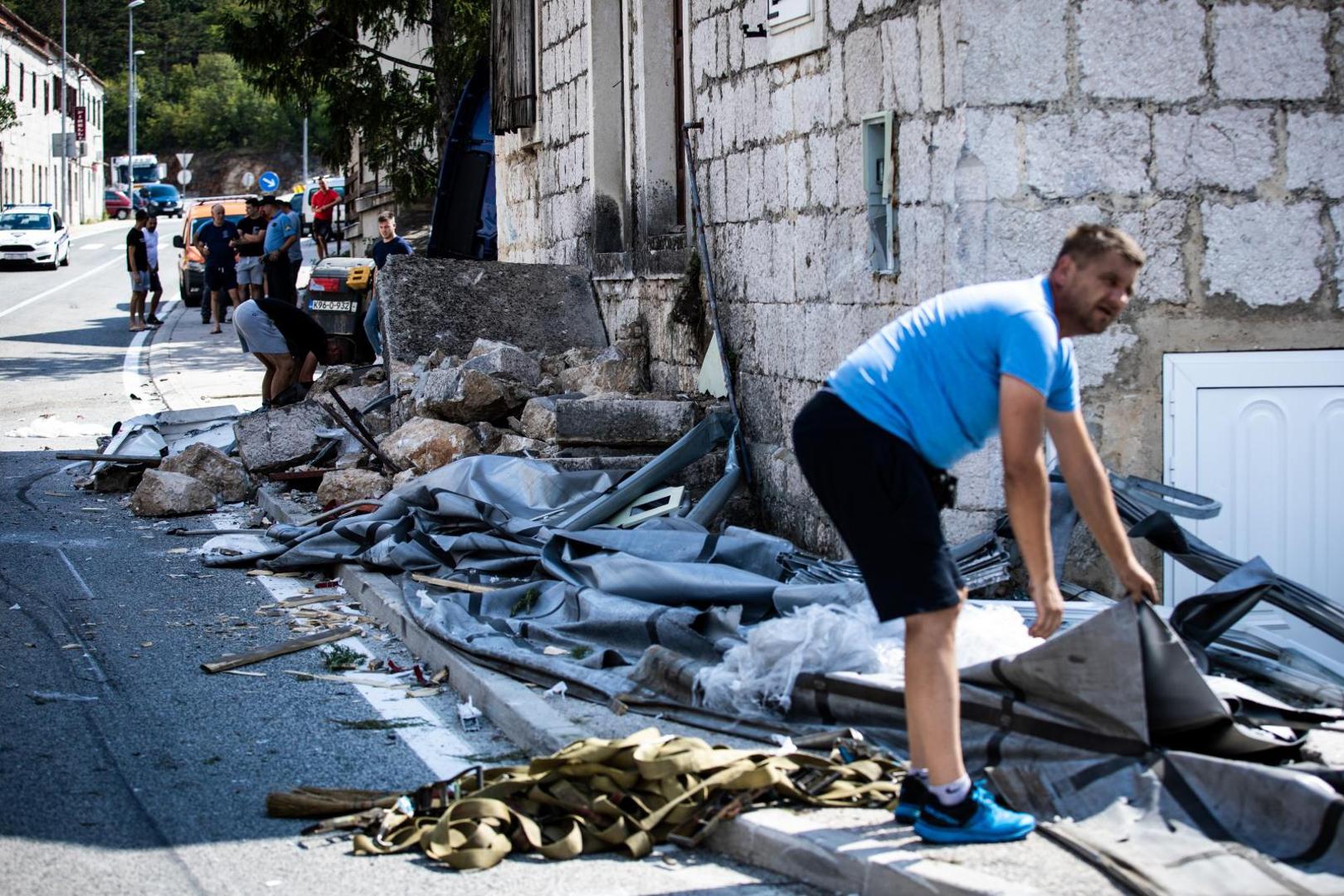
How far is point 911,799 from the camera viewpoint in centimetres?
404

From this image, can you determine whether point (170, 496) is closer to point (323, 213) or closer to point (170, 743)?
point (170, 743)

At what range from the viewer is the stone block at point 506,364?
10398 millimetres

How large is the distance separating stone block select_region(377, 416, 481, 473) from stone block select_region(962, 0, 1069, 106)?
4.67 meters

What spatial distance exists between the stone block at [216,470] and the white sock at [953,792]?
27.1ft

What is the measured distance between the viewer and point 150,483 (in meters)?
10.7

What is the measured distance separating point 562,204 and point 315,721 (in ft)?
26.2

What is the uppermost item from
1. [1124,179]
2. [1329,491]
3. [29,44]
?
[29,44]

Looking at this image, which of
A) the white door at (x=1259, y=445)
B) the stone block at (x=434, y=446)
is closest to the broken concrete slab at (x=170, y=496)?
the stone block at (x=434, y=446)

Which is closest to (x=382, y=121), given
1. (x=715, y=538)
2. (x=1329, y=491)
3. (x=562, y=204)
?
(x=562, y=204)

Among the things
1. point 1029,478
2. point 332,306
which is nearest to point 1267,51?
point 1029,478

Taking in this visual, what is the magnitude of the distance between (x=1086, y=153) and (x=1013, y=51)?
0.52m

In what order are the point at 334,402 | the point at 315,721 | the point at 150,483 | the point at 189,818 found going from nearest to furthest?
the point at 189,818, the point at 315,721, the point at 150,483, the point at 334,402

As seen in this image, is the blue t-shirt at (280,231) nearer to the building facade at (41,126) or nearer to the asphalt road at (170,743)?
the asphalt road at (170,743)

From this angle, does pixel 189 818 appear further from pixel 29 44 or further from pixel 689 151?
pixel 29 44
